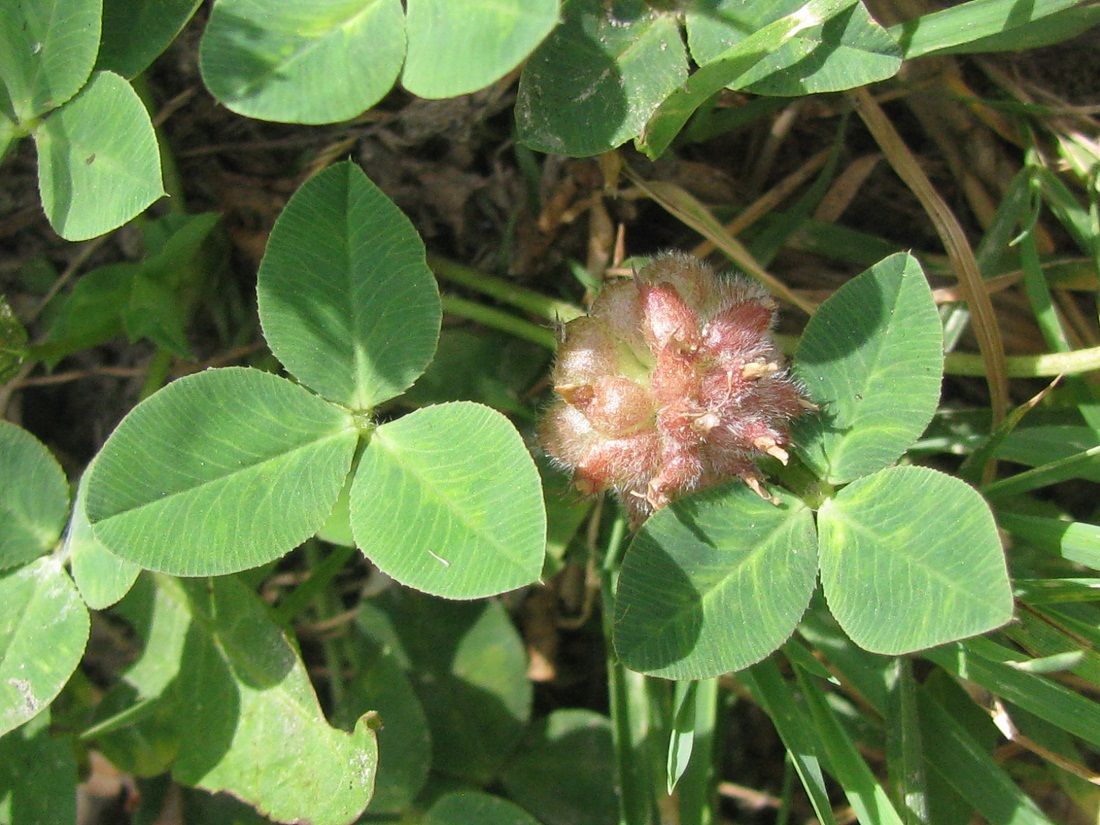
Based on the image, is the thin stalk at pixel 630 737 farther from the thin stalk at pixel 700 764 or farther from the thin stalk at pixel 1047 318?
the thin stalk at pixel 1047 318

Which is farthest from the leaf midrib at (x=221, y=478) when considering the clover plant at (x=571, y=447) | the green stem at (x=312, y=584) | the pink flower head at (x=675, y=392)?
the green stem at (x=312, y=584)

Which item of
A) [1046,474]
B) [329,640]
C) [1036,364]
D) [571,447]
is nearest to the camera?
[571,447]

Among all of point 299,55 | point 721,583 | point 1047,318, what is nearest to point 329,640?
point 721,583

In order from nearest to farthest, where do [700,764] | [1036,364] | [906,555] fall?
[906,555], [1036,364], [700,764]

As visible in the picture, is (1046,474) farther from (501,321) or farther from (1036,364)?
(501,321)

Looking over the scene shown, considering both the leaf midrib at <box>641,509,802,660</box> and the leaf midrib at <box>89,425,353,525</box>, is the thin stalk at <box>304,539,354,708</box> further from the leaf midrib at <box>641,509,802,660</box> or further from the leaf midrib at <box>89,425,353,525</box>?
the leaf midrib at <box>641,509,802,660</box>

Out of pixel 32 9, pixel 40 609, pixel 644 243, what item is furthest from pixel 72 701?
pixel 644 243
